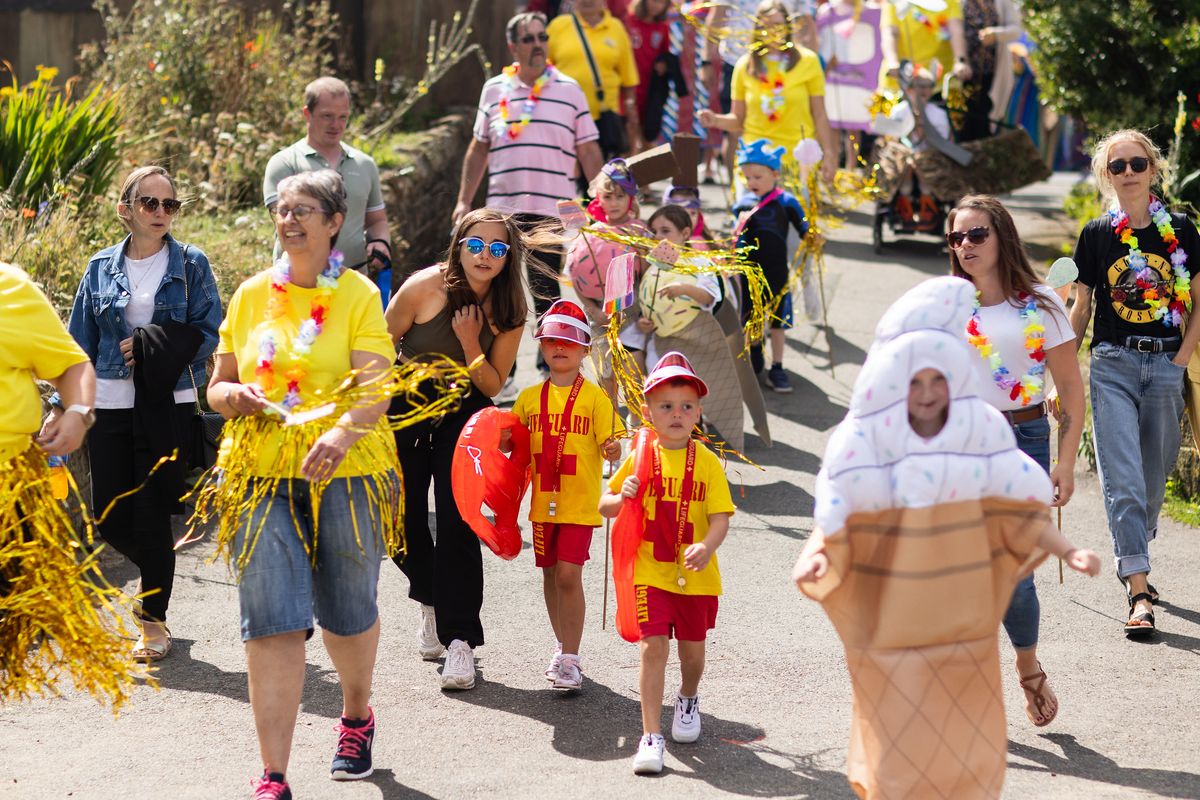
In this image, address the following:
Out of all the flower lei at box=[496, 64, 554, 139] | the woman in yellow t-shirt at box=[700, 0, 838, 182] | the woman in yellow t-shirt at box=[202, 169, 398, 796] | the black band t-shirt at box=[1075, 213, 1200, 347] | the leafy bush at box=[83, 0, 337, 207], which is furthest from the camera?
the leafy bush at box=[83, 0, 337, 207]

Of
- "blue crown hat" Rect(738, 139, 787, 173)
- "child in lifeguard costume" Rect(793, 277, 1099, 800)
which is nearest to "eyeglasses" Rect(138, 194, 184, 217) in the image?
"child in lifeguard costume" Rect(793, 277, 1099, 800)

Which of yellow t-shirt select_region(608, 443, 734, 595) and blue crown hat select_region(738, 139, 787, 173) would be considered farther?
→ blue crown hat select_region(738, 139, 787, 173)

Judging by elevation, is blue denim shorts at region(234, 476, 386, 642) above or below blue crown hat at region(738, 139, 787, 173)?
below

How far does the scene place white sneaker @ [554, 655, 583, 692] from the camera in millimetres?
5746

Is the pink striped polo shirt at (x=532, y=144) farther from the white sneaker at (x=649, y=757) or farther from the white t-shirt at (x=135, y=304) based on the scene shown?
the white sneaker at (x=649, y=757)

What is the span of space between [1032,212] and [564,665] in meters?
12.2

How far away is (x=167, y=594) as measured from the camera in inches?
245

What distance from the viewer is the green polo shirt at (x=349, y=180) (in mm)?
7773

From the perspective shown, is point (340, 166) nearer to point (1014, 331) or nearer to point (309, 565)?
point (309, 565)

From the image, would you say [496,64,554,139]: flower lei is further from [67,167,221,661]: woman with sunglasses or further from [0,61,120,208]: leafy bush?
[67,167,221,661]: woman with sunglasses

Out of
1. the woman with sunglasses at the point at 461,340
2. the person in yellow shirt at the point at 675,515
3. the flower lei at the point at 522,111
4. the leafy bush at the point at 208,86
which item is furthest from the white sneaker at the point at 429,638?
the leafy bush at the point at 208,86

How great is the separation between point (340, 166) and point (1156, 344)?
3988 mm

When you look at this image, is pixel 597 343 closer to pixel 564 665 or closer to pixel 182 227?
pixel 564 665

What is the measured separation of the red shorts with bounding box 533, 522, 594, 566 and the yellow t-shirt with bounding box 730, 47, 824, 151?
18.3 feet
